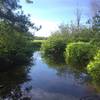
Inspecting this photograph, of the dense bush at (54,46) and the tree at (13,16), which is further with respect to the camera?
the dense bush at (54,46)

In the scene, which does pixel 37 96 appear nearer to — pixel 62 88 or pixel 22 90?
pixel 22 90

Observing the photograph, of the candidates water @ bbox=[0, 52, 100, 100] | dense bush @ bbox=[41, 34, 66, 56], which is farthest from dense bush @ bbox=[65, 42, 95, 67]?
dense bush @ bbox=[41, 34, 66, 56]

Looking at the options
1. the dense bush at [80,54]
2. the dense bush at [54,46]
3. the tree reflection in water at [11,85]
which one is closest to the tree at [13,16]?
the tree reflection in water at [11,85]

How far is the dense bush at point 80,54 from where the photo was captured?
24.7m

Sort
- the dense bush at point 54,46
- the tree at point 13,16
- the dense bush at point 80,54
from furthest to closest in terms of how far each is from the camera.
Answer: the dense bush at point 54,46 < the dense bush at point 80,54 < the tree at point 13,16

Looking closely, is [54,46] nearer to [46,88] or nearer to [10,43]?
[10,43]

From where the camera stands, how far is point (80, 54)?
1017 inches

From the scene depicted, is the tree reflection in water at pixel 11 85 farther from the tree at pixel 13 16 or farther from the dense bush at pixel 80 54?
the dense bush at pixel 80 54

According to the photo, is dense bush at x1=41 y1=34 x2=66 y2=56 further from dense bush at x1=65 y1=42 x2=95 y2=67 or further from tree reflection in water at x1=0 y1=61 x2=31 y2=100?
tree reflection in water at x1=0 y1=61 x2=31 y2=100

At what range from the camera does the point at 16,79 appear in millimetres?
18516

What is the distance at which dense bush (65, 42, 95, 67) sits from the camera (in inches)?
973

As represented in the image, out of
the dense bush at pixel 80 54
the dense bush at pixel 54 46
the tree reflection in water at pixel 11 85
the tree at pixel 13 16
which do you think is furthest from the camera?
the dense bush at pixel 54 46

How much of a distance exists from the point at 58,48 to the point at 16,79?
20597mm

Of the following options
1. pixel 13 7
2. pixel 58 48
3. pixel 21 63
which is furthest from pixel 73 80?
pixel 58 48
